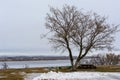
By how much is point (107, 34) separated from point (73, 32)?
504 cm

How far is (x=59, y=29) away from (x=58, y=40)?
1.66m

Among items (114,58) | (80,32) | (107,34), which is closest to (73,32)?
(80,32)

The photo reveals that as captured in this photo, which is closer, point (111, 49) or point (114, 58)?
point (111, 49)

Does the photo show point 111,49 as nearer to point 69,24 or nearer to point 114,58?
point 69,24

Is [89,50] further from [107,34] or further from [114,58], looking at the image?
[114,58]

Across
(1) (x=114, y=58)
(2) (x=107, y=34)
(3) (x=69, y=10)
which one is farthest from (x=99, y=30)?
(1) (x=114, y=58)

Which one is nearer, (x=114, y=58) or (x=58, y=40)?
(x=58, y=40)

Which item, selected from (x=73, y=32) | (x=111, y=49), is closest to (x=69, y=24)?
(x=73, y=32)

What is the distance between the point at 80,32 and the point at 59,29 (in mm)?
2981

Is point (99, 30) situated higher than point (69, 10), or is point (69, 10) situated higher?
point (69, 10)

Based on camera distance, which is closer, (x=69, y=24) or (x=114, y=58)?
(x=69, y=24)

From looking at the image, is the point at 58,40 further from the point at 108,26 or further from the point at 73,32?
the point at 108,26

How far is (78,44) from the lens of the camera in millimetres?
48875

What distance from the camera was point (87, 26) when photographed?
48.9m
